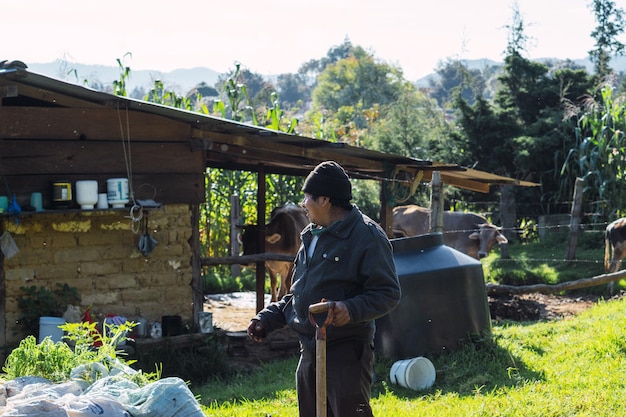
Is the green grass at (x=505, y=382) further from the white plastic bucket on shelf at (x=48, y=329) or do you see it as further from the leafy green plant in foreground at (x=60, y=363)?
the leafy green plant in foreground at (x=60, y=363)

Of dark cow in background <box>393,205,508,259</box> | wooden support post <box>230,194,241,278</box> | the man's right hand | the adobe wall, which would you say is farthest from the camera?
wooden support post <box>230,194,241,278</box>

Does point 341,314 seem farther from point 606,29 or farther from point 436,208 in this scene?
point 606,29

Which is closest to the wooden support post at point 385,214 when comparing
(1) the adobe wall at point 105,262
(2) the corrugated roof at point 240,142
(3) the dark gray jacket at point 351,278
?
(2) the corrugated roof at point 240,142

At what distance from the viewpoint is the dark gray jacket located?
4570mm

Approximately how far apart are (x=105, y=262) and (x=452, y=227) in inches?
329

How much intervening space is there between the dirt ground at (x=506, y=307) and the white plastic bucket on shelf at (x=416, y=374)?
14.5 ft

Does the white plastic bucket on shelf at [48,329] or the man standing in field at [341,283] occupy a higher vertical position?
the man standing in field at [341,283]

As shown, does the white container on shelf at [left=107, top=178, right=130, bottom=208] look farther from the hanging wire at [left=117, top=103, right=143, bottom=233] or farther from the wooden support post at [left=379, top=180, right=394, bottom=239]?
the wooden support post at [left=379, top=180, right=394, bottom=239]

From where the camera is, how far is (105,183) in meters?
9.70

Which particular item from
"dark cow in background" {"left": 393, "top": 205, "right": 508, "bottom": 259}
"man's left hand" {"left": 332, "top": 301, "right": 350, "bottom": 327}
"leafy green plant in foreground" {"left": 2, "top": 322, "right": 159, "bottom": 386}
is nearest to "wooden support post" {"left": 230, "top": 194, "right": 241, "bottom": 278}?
"dark cow in background" {"left": 393, "top": 205, "right": 508, "bottom": 259}

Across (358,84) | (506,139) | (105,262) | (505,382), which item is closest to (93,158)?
(105,262)

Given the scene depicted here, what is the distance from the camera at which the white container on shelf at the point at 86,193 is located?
930 cm

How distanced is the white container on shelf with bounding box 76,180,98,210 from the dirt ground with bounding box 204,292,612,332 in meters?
3.56

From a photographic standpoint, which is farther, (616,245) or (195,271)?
(616,245)
